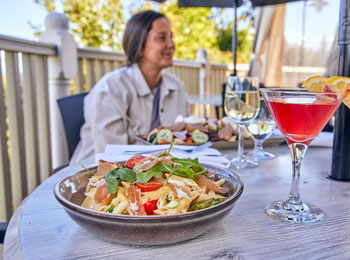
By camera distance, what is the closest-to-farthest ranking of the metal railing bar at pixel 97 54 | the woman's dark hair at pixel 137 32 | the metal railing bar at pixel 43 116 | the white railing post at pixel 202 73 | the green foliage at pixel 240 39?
the metal railing bar at pixel 43 116 < the woman's dark hair at pixel 137 32 < the metal railing bar at pixel 97 54 < the white railing post at pixel 202 73 < the green foliage at pixel 240 39

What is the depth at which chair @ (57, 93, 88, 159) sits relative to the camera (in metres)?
2.00

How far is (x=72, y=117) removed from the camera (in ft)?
6.75

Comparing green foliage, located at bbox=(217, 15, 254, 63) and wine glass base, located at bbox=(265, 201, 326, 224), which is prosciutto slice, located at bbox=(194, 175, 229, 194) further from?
green foliage, located at bbox=(217, 15, 254, 63)

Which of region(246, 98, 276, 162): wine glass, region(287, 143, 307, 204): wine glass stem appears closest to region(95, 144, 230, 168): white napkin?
region(246, 98, 276, 162): wine glass

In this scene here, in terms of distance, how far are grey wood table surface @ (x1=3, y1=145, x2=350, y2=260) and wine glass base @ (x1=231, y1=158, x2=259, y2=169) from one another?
26cm

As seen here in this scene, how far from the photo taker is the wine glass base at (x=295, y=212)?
708mm

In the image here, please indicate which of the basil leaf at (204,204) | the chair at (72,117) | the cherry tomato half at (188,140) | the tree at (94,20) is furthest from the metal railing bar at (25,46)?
the tree at (94,20)

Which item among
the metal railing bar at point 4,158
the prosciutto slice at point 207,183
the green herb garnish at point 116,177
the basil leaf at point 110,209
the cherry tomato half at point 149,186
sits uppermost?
the green herb garnish at point 116,177

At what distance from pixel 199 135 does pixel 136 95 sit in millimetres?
1128

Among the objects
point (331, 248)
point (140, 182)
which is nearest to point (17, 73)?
point (140, 182)

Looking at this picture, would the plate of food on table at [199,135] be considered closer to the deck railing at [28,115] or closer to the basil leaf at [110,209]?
the basil leaf at [110,209]

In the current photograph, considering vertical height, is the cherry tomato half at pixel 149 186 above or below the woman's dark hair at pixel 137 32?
below

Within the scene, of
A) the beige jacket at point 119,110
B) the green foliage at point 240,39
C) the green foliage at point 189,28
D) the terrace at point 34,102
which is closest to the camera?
the terrace at point 34,102

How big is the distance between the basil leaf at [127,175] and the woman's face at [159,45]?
1.98m
